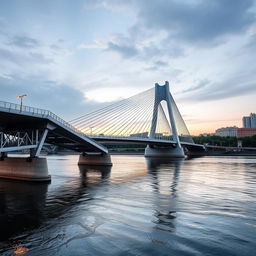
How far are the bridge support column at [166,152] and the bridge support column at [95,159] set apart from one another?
43278 mm

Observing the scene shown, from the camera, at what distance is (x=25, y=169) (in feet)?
105

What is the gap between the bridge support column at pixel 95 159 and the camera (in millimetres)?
57781

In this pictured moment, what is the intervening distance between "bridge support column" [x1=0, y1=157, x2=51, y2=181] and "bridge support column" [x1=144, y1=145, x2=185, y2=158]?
69418mm

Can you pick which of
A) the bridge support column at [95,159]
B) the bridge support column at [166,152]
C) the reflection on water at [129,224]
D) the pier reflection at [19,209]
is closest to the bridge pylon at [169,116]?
the bridge support column at [166,152]

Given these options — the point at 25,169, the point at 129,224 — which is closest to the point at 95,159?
the point at 25,169

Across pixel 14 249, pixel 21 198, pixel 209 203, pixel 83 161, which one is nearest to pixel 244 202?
pixel 209 203

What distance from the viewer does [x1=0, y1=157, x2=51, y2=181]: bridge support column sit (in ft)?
102

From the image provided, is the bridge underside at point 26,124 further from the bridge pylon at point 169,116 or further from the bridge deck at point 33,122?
the bridge pylon at point 169,116

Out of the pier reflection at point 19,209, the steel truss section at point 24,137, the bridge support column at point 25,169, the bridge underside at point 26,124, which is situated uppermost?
the bridge underside at point 26,124

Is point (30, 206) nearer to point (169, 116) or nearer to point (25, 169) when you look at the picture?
point (25, 169)

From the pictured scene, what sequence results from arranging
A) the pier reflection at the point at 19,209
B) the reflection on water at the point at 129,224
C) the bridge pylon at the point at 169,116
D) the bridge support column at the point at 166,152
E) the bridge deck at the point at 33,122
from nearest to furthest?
the reflection on water at the point at 129,224 < the pier reflection at the point at 19,209 < the bridge deck at the point at 33,122 < the bridge pylon at the point at 169,116 < the bridge support column at the point at 166,152

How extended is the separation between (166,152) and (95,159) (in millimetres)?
46791

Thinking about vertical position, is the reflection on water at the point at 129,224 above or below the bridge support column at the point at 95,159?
below

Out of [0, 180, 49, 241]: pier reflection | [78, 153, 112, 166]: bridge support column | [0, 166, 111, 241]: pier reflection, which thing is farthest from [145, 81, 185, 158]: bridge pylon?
[0, 180, 49, 241]: pier reflection
